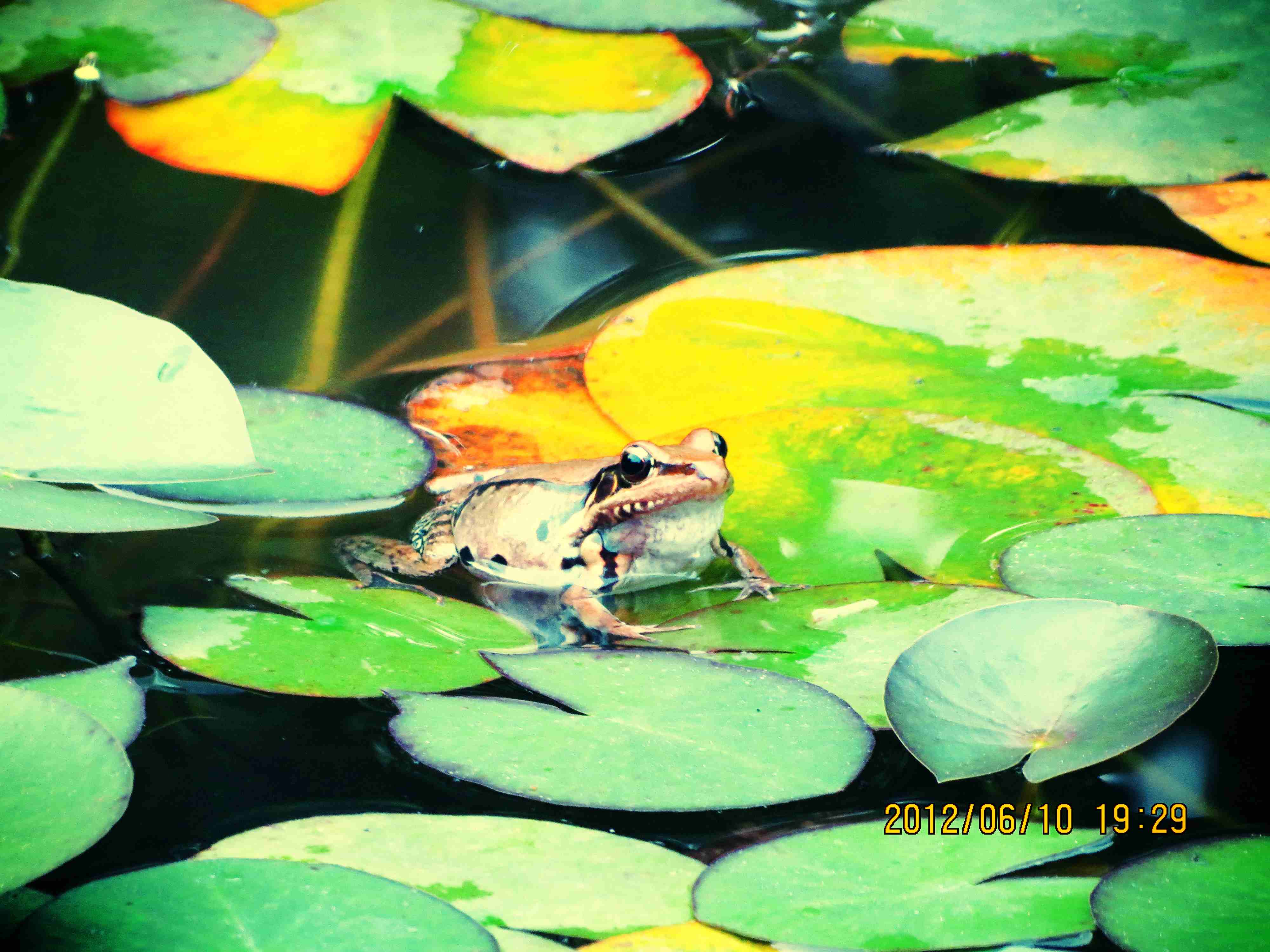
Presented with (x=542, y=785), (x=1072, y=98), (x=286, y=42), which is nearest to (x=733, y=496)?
(x=542, y=785)

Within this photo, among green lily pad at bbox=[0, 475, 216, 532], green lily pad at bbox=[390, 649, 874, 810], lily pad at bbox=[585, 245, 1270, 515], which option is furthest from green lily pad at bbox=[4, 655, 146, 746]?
lily pad at bbox=[585, 245, 1270, 515]

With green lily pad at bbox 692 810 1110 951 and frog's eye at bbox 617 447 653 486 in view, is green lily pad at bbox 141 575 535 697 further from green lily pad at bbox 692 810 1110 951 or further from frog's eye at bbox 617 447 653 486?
green lily pad at bbox 692 810 1110 951

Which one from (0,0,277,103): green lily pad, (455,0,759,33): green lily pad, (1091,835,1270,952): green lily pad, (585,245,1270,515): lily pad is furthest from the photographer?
(455,0,759,33): green lily pad

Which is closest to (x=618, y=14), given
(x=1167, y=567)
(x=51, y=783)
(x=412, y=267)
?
(x=412, y=267)

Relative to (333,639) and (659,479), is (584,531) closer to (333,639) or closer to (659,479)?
(659,479)

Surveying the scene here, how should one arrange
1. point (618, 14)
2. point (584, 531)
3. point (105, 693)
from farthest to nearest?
point (618, 14) < point (584, 531) < point (105, 693)

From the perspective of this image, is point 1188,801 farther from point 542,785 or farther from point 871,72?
point 871,72

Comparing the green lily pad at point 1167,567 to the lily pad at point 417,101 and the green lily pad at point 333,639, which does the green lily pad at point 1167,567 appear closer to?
the green lily pad at point 333,639
